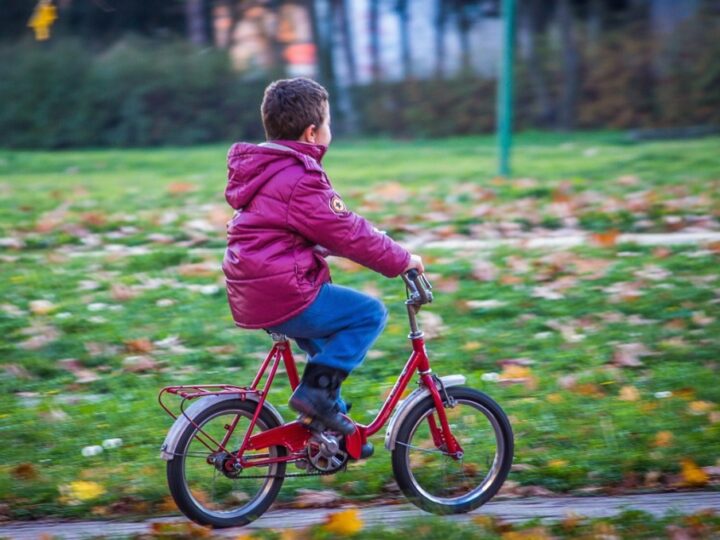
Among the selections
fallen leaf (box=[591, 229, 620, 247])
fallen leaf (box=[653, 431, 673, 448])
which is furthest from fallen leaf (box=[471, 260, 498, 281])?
fallen leaf (box=[653, 431, 673, 448])

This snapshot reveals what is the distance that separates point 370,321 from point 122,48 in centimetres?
1691

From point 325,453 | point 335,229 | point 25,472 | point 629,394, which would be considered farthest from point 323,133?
point 629,394

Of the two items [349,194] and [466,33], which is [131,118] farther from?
[349,194]

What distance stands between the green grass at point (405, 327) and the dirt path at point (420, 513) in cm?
15

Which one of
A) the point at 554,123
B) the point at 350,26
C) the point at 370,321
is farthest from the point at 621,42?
the point at 370,321

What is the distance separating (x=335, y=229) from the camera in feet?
13.1

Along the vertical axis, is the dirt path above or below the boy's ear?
below

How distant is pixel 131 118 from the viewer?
19391mm

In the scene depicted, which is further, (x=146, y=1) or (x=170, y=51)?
(x=146, y=1)

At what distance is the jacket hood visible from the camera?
159 inches

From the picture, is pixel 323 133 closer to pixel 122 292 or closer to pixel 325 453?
pixel 325 453

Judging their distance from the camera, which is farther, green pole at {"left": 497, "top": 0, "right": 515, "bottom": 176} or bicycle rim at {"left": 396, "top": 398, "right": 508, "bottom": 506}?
green pole at {"left": 497, "top": 0, "right": 515, "bottom": 176}

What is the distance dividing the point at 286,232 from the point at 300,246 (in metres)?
0.09

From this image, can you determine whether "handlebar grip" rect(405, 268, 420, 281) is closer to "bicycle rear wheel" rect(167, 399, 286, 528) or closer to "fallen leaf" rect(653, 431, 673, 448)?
"bicycle rear wheel" rect(167, 399, 286, 528)
